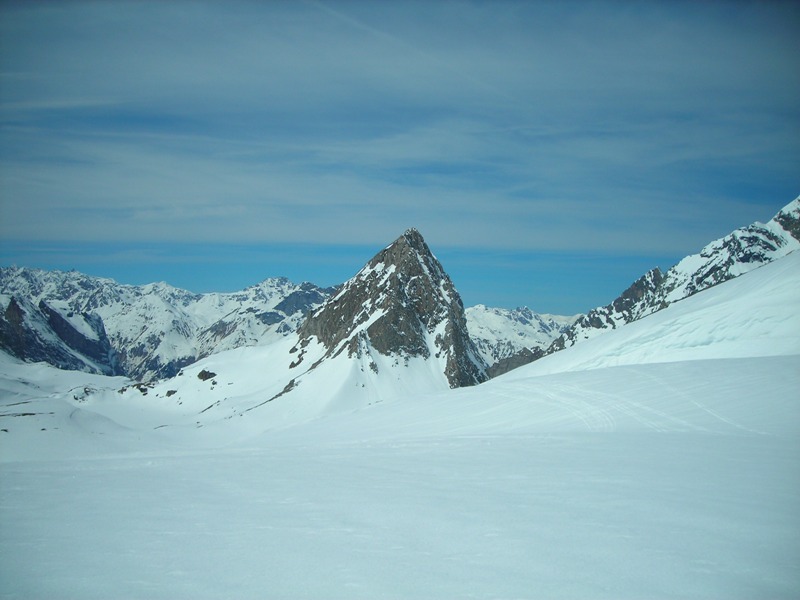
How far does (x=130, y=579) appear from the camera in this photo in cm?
702

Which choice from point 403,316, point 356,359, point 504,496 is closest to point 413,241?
point 403,316

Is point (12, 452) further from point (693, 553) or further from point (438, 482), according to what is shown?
point (693, 553)

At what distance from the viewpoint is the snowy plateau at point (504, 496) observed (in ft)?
23.1

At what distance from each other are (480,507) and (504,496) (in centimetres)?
90

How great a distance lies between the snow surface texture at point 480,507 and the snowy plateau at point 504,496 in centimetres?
4

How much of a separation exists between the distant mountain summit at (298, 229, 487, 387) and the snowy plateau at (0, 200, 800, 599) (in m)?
86.7

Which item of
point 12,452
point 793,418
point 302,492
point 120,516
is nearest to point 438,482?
point 302,492

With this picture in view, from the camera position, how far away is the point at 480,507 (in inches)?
388

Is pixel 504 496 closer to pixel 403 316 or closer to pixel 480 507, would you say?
pixel 480 507

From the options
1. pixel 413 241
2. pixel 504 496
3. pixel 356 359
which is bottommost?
pixel 504 496

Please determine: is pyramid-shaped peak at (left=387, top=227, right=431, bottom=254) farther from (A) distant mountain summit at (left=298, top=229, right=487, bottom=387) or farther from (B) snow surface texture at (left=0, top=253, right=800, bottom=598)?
(B) snow surface texture at (left=0, top=253, right=800, bottom=598)

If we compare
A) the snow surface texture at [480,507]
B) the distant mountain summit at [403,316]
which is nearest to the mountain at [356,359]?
the distant mountain summit at [403,316]

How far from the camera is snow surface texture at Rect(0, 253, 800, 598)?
6992 mm

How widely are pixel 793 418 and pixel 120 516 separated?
17938 mm
